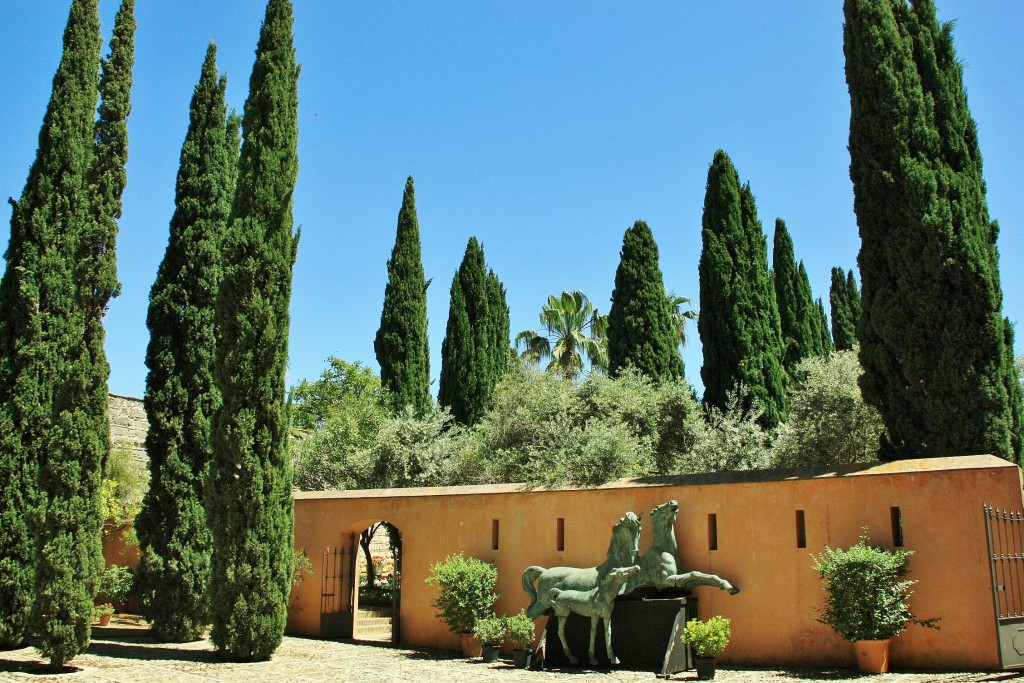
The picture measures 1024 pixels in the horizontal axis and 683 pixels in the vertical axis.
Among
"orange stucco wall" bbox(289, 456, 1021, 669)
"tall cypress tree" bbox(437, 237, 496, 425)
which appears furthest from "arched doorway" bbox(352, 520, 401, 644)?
"tall cypress tree" bbox(437, 237, 496, 425)

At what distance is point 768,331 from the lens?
21.4 metres

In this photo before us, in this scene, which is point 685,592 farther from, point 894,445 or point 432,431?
point 432,431

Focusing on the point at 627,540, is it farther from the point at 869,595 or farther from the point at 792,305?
→ the point at 792,305

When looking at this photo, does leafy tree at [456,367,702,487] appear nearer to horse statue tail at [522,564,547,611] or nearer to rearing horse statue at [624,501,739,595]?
horse statue tail at [522,564,547,611]

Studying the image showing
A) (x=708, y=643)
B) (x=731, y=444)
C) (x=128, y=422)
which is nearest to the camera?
(x=708, y=643)

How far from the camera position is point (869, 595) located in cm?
973

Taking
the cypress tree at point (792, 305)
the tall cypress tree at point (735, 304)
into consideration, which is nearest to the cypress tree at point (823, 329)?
the cypress tree at point (792, 305)

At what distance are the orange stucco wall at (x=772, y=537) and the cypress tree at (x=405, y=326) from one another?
33.1 ft

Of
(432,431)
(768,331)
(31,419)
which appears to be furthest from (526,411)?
(31,419)

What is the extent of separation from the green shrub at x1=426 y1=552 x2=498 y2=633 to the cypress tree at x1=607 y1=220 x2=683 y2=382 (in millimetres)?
10152

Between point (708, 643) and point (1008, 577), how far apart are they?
11.9 feet

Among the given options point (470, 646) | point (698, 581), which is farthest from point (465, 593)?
point (698, 581)

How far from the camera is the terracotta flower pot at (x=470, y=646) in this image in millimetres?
13109

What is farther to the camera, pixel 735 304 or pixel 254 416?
pixel 735 304
